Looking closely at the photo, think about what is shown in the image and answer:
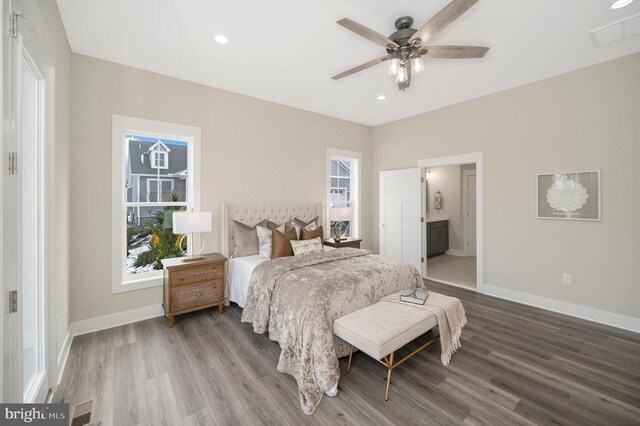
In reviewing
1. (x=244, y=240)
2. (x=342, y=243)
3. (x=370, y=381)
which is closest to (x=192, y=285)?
(x=244, y=240)

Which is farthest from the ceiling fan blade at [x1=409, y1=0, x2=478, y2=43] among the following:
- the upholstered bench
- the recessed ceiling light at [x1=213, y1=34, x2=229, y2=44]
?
the upholstered bench

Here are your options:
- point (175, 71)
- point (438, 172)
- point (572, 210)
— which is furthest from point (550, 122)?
point (175, 71)

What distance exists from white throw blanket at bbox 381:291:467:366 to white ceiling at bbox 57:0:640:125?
8.31 feet

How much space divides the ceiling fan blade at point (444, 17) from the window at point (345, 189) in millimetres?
3226

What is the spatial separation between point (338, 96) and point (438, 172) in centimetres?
438

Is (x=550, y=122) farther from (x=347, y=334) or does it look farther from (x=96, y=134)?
(x=96, y=134)

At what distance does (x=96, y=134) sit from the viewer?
3.01 m

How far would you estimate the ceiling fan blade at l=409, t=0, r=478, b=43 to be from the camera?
5.72 ft

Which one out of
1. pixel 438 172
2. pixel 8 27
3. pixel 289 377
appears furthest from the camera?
pixel 438 172

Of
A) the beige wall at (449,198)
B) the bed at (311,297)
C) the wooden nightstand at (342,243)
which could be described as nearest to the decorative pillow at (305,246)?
the bed at (311,297)

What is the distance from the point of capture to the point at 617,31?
2.57 meters

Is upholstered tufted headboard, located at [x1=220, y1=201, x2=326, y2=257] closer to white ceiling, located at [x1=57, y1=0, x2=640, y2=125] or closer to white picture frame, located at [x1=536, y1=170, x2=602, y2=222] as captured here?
white ceiling, located at [x1=57, y1=0, x2=640, y2=125]

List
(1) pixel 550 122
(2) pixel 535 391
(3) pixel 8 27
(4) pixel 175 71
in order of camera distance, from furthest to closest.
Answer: (1) pixel 550 122, (4) pixel 175 71, (2) pixel 535 391, (3) pixel 8 27

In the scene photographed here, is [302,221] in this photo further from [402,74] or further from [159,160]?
[402,74]
